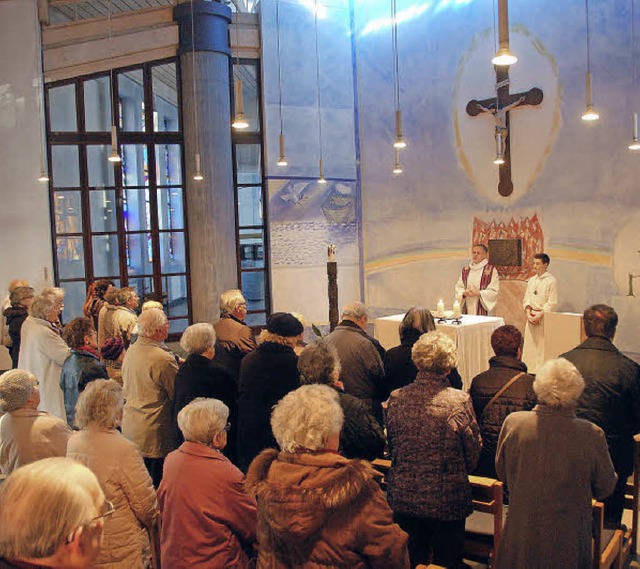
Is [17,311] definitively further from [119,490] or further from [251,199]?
[251,199]

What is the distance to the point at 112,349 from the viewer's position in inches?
199

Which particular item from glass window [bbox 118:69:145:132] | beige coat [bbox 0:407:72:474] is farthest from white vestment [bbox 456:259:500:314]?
beige coat [bbox 0:407:72:474]

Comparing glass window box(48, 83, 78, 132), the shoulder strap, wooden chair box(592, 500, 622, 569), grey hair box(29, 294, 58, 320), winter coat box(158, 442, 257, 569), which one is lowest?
wooden chair box(592, 500, 622, 569)

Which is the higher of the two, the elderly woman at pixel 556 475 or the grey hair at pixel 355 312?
the grey hair at pixel 355 312

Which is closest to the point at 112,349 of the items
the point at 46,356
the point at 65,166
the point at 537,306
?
the point at 46,356

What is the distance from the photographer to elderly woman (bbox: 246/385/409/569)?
6.55ft

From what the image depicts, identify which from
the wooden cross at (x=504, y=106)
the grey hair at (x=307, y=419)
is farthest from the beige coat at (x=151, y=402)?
the wooden cross at (x=504, y=106)

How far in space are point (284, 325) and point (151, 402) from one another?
102cm

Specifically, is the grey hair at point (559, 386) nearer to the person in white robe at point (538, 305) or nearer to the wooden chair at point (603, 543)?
the wooden chair at point (603, 543)

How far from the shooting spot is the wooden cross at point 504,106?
28.0 ft

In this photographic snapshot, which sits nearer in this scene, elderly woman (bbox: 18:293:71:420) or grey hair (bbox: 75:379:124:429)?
grey hair (bbox: 75:379:124:429)

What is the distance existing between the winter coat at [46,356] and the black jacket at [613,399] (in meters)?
3.38

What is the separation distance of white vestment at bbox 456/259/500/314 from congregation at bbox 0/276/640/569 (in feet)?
14.3

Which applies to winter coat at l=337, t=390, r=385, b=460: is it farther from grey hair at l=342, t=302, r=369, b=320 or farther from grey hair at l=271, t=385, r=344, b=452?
grey hair at l=342, t=302, r=369, b=320
